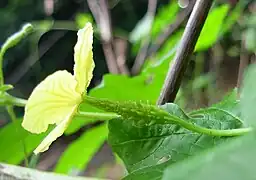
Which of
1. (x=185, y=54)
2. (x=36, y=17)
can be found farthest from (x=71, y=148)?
(x=36, y=17)

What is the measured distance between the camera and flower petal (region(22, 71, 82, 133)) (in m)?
0.23

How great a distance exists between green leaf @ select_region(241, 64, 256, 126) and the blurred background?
105 millimetres

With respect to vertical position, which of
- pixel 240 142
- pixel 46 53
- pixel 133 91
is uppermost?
pixel 240 142

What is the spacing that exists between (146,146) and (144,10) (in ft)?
9.29

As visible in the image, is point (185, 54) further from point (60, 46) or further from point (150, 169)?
point (60, 46)

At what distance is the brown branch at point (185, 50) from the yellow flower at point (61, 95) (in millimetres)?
101

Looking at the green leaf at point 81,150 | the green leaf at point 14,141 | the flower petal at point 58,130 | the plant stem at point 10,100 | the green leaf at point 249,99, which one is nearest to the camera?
the green leaf at point 249,99

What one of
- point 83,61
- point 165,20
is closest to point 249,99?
point 83,61

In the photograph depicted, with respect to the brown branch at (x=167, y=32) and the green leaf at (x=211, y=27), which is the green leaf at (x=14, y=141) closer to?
the green leaf at (x=211, y=27)

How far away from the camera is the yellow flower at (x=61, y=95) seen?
0.22 metres

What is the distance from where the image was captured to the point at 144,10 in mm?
3051

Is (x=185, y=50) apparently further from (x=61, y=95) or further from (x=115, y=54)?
(x=115, y=54)

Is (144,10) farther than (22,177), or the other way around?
(144,10)

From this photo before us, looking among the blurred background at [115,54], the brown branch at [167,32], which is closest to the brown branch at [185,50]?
the blurred background at [115,54]
